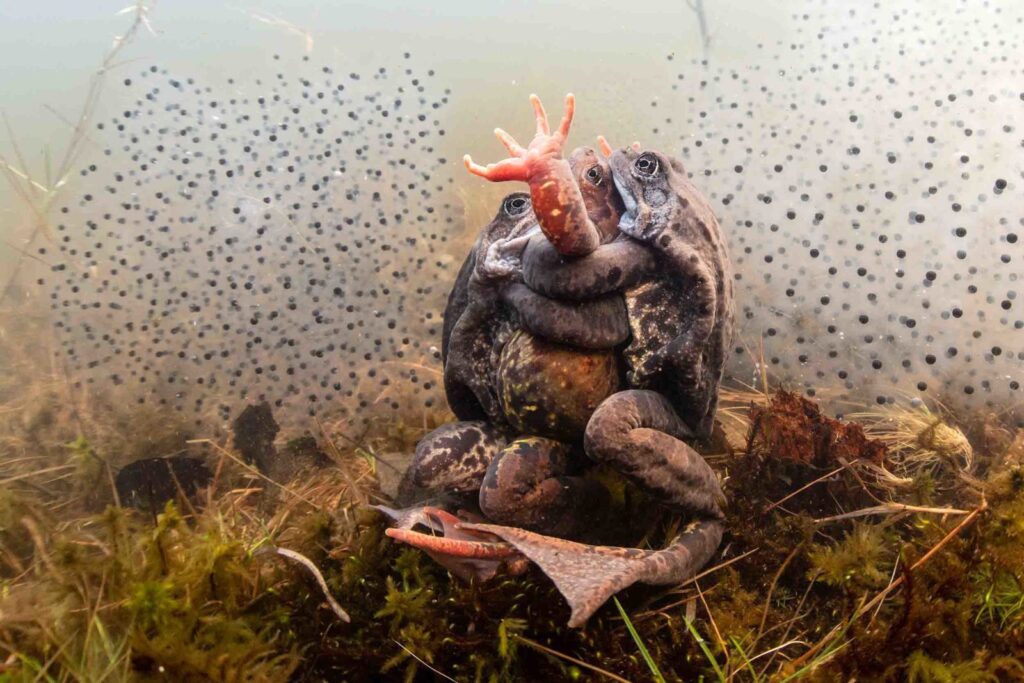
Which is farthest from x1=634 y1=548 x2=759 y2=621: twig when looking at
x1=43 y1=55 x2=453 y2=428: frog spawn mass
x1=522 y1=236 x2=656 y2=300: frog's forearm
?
x1=43 y1=55 x2=453 y2=428: frog spawn mass

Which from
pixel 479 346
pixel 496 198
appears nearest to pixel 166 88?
pixel 496 198

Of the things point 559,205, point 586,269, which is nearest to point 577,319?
point 586,269

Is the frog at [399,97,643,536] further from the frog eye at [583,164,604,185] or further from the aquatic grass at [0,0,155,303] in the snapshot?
the aquatic grass at [0,0,155,303]

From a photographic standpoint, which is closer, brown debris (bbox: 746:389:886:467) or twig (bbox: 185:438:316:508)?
brown debris (bbox: 746:389:886:467)

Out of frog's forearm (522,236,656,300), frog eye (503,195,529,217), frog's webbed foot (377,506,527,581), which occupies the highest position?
frog eye (503,195,529,217)

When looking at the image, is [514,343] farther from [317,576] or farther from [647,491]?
[317,576]

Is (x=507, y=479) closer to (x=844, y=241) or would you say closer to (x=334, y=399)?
(x=334, y=399)

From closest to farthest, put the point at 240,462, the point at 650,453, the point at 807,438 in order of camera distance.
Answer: the point at 650,453
the point at 807,438
the point at 240,462
